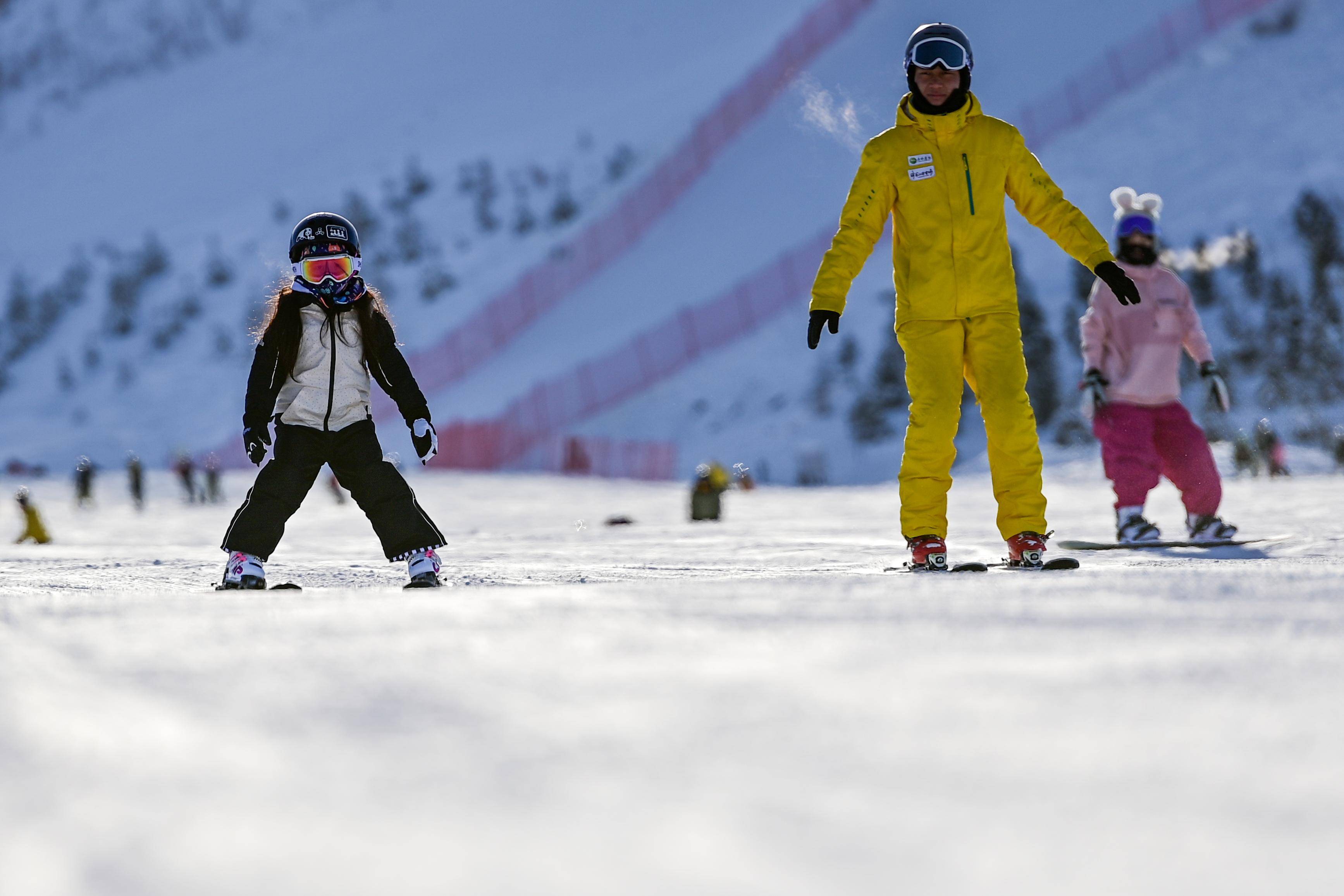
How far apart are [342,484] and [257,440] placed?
35cm

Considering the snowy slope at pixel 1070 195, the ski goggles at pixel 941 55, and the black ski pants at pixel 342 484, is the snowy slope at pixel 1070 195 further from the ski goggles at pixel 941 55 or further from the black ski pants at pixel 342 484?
the black ski pants at pixel 342 484

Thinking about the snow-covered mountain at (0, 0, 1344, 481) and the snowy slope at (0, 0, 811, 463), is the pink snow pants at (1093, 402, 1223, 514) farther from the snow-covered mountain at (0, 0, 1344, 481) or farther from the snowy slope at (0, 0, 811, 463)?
the snowy slope at (0, 0, 811, 463)

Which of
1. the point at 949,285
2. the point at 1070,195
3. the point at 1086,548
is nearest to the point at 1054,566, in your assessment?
the point at 949,285

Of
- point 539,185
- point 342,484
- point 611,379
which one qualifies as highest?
point 539,185

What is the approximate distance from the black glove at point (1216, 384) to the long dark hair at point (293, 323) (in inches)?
132

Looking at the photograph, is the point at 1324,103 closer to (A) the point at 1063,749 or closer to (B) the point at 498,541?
(B) the point at 498,541

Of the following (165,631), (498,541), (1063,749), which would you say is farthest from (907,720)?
(498,541)

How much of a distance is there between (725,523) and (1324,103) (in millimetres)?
24465

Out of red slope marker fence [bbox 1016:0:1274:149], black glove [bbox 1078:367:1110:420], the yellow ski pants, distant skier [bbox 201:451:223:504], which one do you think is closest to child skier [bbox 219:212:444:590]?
the yellow ski pants

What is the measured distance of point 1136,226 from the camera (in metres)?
5.57

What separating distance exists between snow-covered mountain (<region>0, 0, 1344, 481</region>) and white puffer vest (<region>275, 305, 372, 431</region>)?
15.0 m

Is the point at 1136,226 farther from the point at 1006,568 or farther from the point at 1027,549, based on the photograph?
the point at 1006,568

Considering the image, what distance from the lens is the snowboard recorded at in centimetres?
464

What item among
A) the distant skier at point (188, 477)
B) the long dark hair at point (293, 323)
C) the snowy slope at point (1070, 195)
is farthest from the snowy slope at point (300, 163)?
the long dark hair at point (293, 323)
